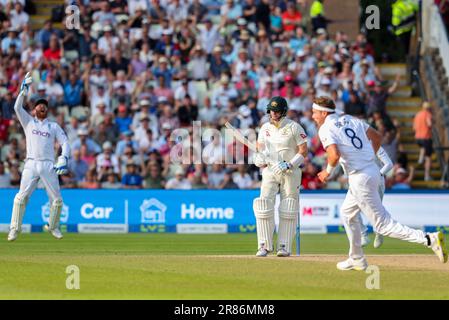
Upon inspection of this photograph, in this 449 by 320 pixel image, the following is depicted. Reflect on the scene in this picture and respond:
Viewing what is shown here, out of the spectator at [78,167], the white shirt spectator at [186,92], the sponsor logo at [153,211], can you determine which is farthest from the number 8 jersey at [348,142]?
the white shirt spectator at [186,92]

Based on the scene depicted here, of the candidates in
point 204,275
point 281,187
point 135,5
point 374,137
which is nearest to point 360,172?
point 374,137

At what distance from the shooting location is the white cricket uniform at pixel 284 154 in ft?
62.7

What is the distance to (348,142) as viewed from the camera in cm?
1628

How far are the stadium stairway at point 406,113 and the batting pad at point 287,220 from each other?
14.3 metres

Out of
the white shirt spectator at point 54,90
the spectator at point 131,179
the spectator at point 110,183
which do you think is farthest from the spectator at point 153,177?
the white shirt spectator at point 54,90

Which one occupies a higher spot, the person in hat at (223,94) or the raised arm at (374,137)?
the person in hat at (223,94)

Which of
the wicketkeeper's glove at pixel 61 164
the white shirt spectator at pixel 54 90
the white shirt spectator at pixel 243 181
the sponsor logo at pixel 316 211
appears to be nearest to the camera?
the wicketkeeper's glove at pixel 61 164

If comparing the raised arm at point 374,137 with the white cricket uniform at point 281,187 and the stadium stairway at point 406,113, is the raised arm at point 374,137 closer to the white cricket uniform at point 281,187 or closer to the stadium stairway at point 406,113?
the white cricket uniform at point 281,187

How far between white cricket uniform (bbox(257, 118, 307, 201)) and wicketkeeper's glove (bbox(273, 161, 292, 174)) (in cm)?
15

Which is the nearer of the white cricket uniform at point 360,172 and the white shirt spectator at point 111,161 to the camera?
the white cricket uniform at point 360,172

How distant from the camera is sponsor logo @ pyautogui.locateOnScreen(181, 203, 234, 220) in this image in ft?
96.7

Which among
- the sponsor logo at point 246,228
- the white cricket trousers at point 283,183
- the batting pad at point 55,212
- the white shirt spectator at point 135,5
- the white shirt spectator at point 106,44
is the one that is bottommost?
the sponsor logo at point 246,228

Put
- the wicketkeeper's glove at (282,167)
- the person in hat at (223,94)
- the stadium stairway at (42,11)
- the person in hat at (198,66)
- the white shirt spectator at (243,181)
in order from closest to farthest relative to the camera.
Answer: the wicketkeeper's glove at (282,167)
the white shirt spectator at (243,181)
the person in hat at (223,94)
the person in hat at (198,66)
the stadium stairway at (42,11)

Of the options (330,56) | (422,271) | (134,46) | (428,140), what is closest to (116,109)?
(134,46)
